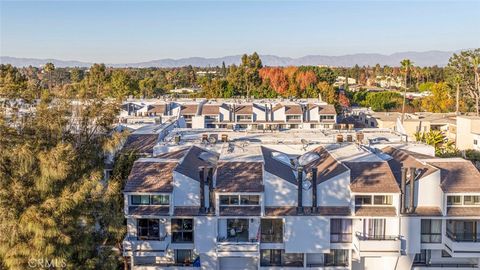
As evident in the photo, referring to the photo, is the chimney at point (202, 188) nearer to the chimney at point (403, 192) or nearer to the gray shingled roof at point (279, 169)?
the gray shingled roof at point (279, 169)

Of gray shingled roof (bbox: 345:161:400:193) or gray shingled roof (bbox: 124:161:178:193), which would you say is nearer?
gray shingled roof (bbox: 345:161:400:193)

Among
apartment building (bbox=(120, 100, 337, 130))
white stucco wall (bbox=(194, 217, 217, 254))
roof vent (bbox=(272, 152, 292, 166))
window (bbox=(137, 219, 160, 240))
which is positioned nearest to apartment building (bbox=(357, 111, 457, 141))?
Answer: apartment building (bbox=(120, 100, 337, 130))

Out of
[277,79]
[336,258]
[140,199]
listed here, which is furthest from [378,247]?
[277,79]

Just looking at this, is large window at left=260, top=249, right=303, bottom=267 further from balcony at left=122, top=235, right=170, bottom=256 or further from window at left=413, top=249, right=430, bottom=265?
window at left=413, top=249, right=430, bottom=265

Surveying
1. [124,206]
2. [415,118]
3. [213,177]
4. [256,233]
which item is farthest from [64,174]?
[415,118]

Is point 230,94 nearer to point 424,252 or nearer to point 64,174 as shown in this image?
point 424,252

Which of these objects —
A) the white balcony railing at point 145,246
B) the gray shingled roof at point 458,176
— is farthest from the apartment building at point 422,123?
the white balcony railing at point 145,246
